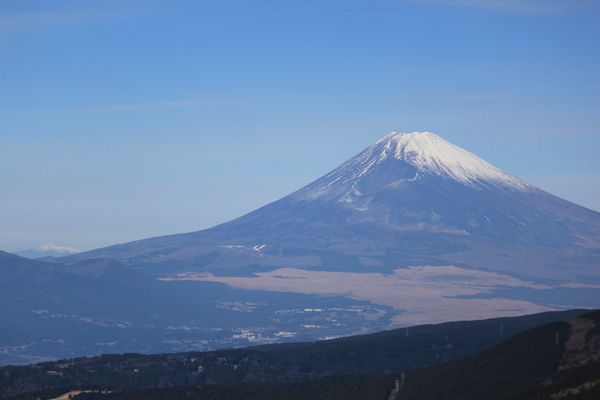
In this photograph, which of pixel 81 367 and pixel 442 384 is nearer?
pixel 442 384

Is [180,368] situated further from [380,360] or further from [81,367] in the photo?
[380,360]

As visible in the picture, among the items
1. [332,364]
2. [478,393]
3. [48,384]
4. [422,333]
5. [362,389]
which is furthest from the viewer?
[422,333]

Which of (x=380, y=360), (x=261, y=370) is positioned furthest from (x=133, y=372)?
(x=380, y=360)

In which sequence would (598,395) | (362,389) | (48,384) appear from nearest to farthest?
(598,395)
(362,389)
(48,384)

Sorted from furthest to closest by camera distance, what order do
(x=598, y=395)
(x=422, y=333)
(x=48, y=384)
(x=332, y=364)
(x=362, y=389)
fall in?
(x=422, y=333) < (x=332, y=364) < (x=48, y=384) < (x=362, y=389) < (x=598, y=395)

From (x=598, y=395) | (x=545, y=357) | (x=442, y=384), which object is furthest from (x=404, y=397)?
(x=598, y=395)

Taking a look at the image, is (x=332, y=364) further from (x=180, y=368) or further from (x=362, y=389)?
(x=362, y=389)
